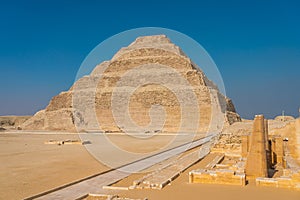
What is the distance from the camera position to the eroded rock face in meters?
40.5

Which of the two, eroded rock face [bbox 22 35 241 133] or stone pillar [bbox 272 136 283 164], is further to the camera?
eroded rock face [bbox 22 35 241 133]

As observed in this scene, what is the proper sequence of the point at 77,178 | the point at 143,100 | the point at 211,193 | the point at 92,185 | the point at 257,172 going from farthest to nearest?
the point at 143,100, the point at 77,178, the point at 257,172, the point at 92,185, the point at 211,193

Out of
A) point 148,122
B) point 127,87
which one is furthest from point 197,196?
point 127,87

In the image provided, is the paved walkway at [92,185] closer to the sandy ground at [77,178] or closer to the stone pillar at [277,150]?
the sandy ground at [77,178]

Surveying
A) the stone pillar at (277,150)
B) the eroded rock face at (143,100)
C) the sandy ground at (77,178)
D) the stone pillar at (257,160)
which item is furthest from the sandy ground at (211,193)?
the eroded rock face at (143,100)

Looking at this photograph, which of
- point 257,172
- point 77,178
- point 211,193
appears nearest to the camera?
point 211,193

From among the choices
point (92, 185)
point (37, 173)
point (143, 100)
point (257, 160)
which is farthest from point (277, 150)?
point (143, 100)

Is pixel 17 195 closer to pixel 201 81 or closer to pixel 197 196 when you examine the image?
pixel 197 196

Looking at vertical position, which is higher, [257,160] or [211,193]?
[257,160]

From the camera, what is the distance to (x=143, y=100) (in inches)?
1794

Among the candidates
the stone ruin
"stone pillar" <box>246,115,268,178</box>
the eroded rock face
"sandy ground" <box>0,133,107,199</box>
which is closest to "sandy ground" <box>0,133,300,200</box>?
"sandy ground" <box>0,133,107,199</box>

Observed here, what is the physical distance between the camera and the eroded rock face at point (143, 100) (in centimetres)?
4047

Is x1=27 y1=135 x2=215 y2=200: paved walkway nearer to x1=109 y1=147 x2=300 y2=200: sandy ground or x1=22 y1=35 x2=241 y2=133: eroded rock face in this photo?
x1=109 y1=147 x2=300 y2=200: sandy ground

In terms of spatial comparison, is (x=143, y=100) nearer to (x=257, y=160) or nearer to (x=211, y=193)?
(x=257, y=160)
